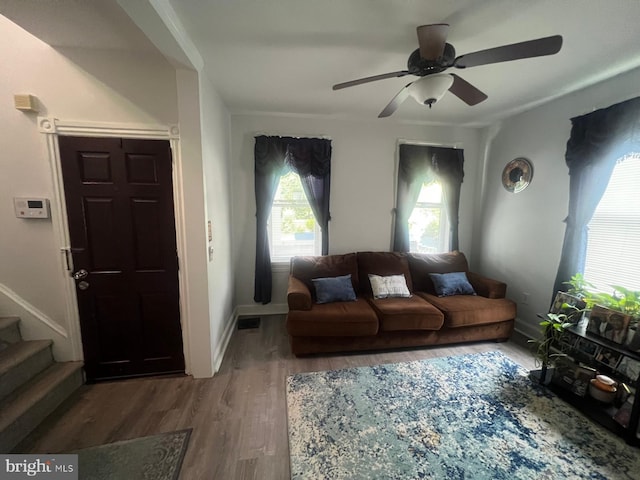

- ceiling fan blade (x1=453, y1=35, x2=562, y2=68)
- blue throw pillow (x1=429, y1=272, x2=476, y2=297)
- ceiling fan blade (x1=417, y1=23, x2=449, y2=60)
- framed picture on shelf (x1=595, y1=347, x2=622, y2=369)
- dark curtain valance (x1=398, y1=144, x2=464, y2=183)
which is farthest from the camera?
dark curtain valance (x1=398, y1=144, x2=464, y2=183)

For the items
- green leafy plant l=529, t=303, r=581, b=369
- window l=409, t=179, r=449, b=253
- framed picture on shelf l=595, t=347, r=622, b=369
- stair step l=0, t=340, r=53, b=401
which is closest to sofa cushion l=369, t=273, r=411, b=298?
window l=409, t=179, r=449, b=253

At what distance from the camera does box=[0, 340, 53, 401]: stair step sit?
1728 mm

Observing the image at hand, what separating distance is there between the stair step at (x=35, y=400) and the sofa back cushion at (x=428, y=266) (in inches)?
142

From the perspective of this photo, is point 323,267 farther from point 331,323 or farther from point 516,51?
point 516,51

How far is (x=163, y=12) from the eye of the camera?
1.36m

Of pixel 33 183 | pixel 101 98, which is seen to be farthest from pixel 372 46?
pixel 33 183

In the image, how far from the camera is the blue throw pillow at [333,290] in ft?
9.39

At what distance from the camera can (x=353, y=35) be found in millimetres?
1673

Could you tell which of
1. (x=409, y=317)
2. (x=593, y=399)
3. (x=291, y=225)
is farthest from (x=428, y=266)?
(x=291, y=225)

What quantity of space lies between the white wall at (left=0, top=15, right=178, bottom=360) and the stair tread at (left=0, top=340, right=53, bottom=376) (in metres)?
0.09

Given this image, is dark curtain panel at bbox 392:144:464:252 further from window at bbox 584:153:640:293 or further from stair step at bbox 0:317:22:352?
stair step at bbox 0:317:22:352

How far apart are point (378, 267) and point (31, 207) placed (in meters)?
3.35

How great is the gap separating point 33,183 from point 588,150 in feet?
15.9

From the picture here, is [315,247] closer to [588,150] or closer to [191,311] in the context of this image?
[191,311]
